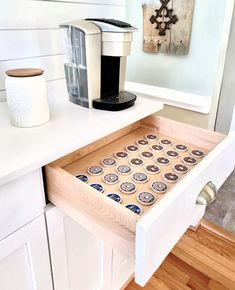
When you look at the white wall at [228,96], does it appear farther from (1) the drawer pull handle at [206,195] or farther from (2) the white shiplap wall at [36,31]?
(1) the drawer pull handle at [206,195]

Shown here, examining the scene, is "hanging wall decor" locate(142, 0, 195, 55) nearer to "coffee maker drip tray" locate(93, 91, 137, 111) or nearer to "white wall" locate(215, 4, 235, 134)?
"white wall" locate(215, 4, 235, 134)

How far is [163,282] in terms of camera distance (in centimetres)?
125

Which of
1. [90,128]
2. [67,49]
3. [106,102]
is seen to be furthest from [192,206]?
[67,49]

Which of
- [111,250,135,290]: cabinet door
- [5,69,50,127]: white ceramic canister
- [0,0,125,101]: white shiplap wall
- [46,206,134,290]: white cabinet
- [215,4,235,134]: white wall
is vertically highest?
[0,0,125,101]: white shiplap wall

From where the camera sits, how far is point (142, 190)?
2.01ft

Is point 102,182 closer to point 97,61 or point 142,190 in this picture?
point 142,190

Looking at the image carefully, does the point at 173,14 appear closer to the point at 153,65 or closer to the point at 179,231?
the point at 153,65

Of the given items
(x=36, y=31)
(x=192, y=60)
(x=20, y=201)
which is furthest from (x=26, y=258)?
(x=192, y=60)

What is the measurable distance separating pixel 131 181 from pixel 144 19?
3.39ft

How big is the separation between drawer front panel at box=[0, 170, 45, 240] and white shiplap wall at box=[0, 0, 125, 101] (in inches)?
17.6

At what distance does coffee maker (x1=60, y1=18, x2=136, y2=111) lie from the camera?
30.2 inches

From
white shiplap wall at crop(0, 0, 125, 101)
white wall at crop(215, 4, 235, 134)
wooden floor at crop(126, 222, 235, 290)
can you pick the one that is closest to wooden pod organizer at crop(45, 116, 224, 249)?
white shiplap wall at crop(0, 0, 125, 101)

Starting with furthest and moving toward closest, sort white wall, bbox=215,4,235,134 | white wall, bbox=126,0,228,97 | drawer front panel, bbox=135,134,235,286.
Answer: white wall, bbox=215,4,235,134 < white wall, bbox=126,0,228,97 < drawer front panel, bbox=135,134,235,286

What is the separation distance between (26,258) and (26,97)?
40 centimetres
